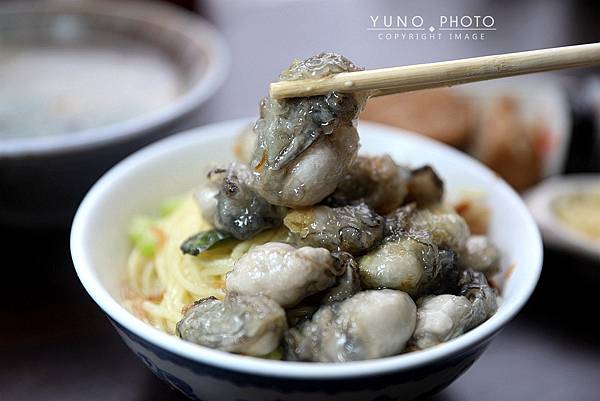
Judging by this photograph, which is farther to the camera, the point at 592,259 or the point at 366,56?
the point at 592,259

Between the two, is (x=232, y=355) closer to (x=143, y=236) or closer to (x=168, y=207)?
(x=143, y=236)

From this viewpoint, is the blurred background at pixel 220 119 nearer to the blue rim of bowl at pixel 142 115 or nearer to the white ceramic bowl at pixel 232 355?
the blue rim of bowl at pixel 142 115

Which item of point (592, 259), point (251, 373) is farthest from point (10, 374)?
point (592, 259)

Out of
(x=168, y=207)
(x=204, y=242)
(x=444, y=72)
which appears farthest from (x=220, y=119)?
(x=444, y=72)

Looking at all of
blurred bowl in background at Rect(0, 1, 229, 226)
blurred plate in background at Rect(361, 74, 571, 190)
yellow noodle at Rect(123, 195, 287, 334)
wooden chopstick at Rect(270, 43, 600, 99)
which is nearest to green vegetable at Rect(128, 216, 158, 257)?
yellow noodle at Rect(123, 195, 287, 334)

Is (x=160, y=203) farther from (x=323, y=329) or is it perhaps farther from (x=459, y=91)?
(x=459, y=91)

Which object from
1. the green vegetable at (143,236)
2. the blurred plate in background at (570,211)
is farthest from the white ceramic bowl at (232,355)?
the blurred plate in background at (570,211)
